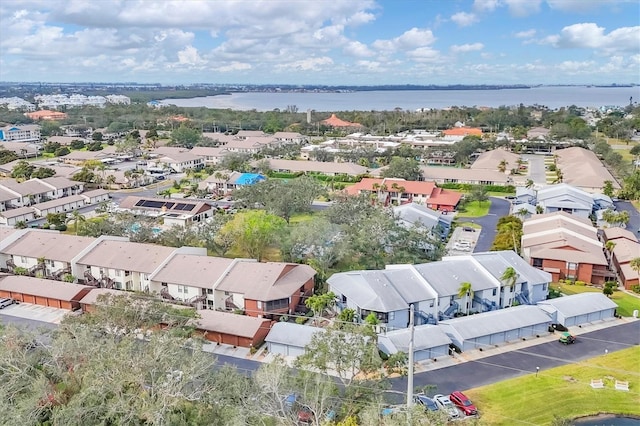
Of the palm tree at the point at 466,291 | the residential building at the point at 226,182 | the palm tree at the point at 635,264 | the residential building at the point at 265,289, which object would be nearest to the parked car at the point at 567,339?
the palm tree at the point at 466,291

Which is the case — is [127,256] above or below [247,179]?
below

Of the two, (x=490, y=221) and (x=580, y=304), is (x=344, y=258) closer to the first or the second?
(x=580, y=304)

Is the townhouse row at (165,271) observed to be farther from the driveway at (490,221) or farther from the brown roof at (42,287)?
the driveway at (490,221)

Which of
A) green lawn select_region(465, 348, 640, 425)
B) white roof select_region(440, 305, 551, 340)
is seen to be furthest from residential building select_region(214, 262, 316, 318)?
green lawn select_region(465, 348, 640, 425)

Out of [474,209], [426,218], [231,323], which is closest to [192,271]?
[231,323]

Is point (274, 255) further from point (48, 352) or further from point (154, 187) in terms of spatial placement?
point (154, 187)

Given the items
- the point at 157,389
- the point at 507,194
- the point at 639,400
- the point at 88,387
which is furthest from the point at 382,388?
the point at 507,194
